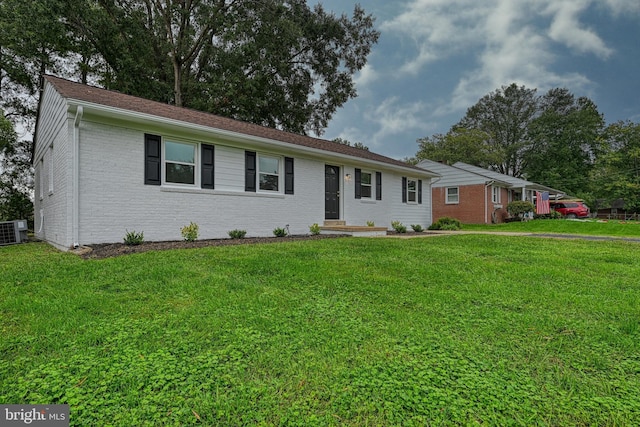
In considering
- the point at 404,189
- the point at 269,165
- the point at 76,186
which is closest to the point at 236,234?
the point at 269,165

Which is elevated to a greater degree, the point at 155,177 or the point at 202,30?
the point at 202,30

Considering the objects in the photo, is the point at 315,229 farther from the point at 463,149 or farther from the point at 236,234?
the point at 463,149

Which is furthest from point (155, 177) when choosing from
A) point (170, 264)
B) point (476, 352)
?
point (476, 352)

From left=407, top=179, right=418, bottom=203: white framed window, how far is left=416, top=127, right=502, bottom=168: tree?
20455 millimetres

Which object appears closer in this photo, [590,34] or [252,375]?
[252,375]

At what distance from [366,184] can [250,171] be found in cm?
540

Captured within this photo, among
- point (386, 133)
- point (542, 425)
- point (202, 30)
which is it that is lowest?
point (542, 425)

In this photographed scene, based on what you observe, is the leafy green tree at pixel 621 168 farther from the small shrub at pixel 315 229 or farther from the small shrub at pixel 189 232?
the small shrub at pixel 189 232

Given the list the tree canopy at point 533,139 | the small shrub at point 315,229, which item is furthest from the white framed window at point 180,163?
the tree canopy at point 533,139

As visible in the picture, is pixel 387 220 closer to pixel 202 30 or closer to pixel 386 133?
pixel 202 30

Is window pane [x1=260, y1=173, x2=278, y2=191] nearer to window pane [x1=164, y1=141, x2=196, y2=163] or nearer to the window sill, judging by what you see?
the window sill

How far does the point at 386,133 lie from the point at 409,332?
28.2 metres

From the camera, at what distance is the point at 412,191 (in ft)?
50.0

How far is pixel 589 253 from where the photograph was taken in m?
6.11
